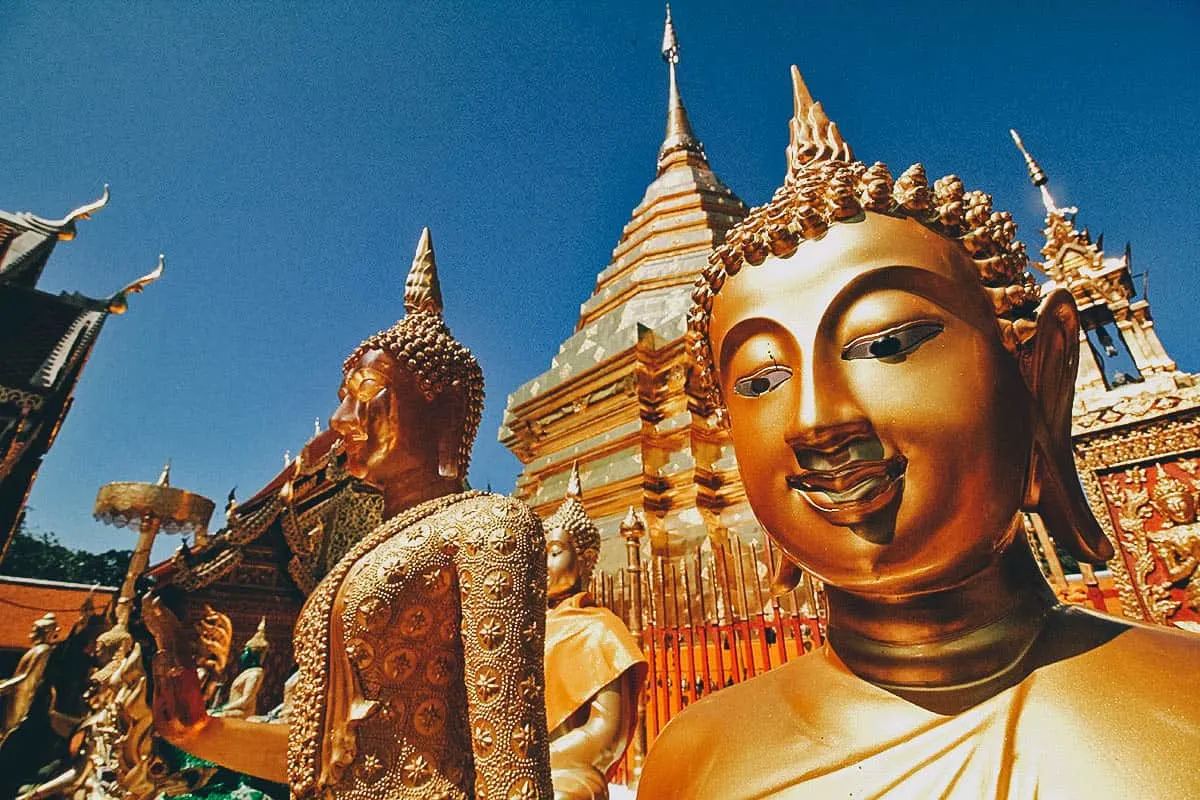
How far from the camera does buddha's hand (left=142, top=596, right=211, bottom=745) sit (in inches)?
68.9

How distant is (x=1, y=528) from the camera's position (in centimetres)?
823

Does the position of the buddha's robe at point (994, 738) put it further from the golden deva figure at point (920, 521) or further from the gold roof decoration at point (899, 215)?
the gold roof decoration at point (899, 215)

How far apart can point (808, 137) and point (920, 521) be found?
86 cm

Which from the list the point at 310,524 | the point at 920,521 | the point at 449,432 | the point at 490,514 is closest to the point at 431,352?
the point at 449,432

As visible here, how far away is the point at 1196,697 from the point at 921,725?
0.32 meters

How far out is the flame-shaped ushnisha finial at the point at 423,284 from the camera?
228cm

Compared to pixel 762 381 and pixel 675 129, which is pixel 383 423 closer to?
pixel 762 381

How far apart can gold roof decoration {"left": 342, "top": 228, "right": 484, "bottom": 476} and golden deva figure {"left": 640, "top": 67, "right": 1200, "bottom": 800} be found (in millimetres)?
1213

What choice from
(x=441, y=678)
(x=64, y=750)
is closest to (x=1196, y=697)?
(x=441, y=678)

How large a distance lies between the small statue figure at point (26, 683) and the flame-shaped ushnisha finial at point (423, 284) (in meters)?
7.44

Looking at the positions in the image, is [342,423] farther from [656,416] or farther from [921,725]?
[656,416]

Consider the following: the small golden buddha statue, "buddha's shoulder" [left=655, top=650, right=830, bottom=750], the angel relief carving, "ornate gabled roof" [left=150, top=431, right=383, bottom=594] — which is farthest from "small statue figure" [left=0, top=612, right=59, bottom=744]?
the angel relief carving

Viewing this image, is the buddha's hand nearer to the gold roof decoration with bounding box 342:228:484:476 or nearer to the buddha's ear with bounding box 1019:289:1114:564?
the gold roof decoration with bounding box 342:228:484:476

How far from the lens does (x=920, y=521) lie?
88 cm
